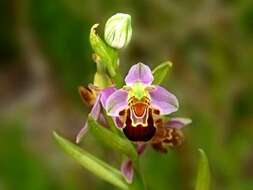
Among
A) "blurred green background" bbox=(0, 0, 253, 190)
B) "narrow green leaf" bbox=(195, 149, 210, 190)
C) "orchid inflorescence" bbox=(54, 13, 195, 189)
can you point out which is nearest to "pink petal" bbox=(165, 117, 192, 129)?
"orchid inflorescence" bbox=(54, 13, 195, 189)

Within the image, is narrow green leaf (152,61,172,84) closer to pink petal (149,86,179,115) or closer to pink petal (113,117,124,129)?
pink petal (149,86,179,115)

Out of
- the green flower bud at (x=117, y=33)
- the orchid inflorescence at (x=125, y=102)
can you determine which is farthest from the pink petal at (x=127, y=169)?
the green flower bud at (x=117, y=33)

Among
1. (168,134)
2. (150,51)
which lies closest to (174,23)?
(150,51)

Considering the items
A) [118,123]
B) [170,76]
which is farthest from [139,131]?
[170,76]

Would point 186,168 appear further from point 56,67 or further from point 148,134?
point 148,134

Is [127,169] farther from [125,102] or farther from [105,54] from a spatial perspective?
[105,54]
